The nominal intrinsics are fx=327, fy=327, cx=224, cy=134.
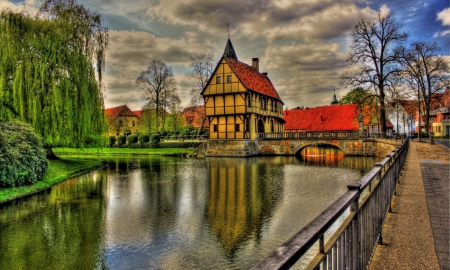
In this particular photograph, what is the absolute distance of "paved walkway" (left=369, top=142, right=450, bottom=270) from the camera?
3807 mm

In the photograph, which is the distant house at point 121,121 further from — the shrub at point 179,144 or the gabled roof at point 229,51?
the gabled roof at point 229,51

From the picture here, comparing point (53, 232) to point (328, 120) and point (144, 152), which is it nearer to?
point (144, 152)

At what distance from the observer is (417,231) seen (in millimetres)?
4863

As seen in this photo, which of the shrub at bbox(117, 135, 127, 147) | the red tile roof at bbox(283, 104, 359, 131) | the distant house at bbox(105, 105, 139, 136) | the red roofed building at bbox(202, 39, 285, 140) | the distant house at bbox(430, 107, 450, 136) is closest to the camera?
the red roofed building at bbox(202, 39, 285, 140)

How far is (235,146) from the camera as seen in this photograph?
35.5 metres

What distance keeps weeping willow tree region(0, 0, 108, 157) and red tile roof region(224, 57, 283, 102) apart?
1659 cm

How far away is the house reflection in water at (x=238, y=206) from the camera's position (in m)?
8.40

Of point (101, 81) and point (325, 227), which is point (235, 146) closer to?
point (101, 81)

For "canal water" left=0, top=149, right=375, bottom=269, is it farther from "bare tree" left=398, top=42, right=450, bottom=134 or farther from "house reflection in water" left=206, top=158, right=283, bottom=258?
"bare tree" left=398, top=42, right=450, bottom=134

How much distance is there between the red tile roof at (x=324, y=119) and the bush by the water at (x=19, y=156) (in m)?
39.1

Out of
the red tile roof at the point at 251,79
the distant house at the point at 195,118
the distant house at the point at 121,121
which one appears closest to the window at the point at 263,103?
the red tile roof at the point at 251,79

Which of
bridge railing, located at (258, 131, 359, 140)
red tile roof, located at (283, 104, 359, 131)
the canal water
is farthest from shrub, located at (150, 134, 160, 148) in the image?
the canal water

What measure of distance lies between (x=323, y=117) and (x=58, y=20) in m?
39.0

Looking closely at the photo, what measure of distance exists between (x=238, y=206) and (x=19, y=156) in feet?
29.8
